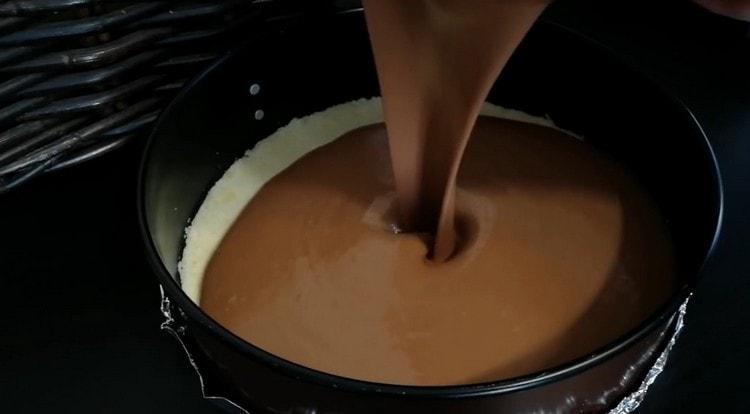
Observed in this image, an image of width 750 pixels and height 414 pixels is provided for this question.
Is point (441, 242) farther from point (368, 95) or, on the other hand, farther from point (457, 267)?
point (368, 95)

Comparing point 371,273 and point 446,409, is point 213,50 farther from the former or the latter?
point 446,409

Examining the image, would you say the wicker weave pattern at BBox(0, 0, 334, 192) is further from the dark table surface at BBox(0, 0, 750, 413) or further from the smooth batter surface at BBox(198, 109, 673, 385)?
the smooth batter surface at BBox(198, 109, 673, 385)

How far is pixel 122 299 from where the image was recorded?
37.0 inches

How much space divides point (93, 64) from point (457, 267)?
41 cm

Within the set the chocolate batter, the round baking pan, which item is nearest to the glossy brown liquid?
the chocolate batter

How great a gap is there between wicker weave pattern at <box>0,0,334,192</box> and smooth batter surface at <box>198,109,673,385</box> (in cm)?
16

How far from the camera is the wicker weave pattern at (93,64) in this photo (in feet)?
2.93

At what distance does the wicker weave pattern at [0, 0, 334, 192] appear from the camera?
894mm

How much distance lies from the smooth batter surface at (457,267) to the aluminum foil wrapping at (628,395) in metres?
0.03

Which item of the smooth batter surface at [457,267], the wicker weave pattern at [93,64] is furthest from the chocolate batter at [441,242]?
the wicker weave pattern at [93,64]

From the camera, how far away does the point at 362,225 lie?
94 centimetres

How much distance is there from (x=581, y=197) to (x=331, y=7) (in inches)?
13.4

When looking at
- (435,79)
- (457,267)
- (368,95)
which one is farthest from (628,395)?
(368,95)

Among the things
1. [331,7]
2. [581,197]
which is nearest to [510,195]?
[581,197]
